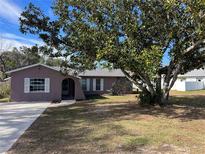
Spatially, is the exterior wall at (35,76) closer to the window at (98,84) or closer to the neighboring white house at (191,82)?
the window at (98,84)

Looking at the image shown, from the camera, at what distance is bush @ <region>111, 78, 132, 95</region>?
3294 cm

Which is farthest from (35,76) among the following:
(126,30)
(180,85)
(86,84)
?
(180,85)

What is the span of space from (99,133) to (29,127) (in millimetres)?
3287

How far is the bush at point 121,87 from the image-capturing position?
108 ft

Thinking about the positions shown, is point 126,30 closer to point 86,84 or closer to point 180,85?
point 86,84

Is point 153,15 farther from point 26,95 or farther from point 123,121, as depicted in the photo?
point 26,95

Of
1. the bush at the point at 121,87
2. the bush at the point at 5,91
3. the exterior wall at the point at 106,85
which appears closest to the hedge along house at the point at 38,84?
the bush at the point at 5,91

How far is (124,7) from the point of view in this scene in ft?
45.5

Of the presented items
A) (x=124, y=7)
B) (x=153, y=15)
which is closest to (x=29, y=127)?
(x=124, y=7)

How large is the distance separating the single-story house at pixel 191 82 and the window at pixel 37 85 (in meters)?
23.9

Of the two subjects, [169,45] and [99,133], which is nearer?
[99,133]

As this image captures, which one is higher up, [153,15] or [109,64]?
[153,15]

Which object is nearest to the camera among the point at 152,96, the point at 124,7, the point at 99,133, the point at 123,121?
the point at 99,133

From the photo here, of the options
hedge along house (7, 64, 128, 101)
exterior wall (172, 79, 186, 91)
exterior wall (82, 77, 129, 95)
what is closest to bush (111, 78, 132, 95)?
exterior wall (82, 77, 129, 95)
